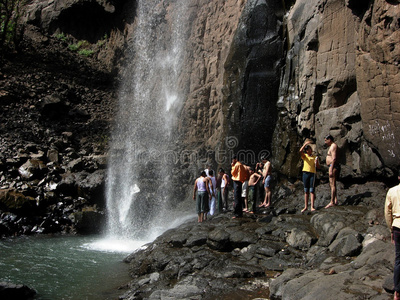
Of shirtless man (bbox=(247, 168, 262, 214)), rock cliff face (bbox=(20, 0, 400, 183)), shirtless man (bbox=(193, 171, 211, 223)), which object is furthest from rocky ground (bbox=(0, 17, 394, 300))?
rock cliff face (bbox=(20, 0, 400, 183))

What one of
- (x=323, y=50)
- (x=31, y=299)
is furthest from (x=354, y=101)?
(x=31, y=299)

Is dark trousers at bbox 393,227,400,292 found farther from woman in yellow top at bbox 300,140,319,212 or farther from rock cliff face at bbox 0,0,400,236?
woman in yellow top at bbox 300,140,319,212

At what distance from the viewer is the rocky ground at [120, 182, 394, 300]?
5.02m

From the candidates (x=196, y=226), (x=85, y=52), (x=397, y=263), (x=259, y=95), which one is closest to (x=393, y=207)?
(x=397, y=263)

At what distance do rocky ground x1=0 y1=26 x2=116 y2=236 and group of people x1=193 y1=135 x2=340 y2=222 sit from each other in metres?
6.79

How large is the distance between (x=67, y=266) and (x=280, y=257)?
602cm

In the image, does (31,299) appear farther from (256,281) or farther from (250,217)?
(250,217)

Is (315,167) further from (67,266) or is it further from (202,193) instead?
(67,266)

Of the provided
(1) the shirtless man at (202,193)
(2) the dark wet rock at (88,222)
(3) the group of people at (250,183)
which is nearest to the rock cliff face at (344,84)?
(3) the group of people at (250,183)

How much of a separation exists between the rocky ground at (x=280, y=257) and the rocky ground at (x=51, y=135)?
7.91 meters

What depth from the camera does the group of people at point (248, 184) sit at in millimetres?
8695

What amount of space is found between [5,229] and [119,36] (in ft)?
63.5

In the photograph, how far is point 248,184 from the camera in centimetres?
1123

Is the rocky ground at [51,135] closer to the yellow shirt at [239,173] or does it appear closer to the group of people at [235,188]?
the group of people at [235,188]
